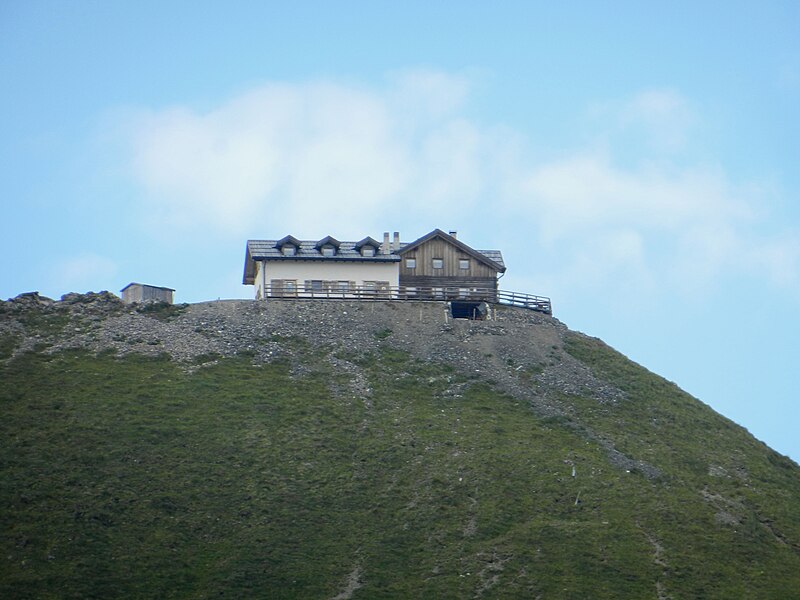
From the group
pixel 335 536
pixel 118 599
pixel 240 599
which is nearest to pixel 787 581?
pixel 335 536

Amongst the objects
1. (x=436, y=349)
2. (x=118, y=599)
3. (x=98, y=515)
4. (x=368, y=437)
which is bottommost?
(x=118, y=599)

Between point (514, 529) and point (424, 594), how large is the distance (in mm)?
9239

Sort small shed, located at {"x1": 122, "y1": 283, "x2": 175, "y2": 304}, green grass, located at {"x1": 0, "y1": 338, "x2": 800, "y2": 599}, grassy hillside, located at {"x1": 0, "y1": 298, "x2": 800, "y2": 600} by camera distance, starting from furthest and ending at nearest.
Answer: small shed, located at {"x1": 122, "y1": 283, "x2": 175, "y2": 304} < grassy hillside, located at {"x1": 0, "y1": 298, "x2": 800, "y2": 600} < green grass, located at {"x1": 0, "y1": 338, "x2": 800, "y2": 599}

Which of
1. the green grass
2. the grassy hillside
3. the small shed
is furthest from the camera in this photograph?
the small shed

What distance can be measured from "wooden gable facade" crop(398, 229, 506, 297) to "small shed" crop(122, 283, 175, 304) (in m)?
20.6

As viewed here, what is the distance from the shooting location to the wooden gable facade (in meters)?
112

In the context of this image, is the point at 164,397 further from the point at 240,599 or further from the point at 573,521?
the point at 573,521

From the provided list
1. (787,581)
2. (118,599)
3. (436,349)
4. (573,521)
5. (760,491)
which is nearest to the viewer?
(118,599)

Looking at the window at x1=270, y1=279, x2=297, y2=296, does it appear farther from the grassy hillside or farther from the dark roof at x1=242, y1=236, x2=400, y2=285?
the grassy hillside

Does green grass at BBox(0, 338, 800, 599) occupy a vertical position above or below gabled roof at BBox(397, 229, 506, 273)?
below

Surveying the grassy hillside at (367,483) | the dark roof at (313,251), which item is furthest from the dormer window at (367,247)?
the grassy hillside at (367,483)

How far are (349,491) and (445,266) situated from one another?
119ft

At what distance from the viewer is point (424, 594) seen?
70.1 metres

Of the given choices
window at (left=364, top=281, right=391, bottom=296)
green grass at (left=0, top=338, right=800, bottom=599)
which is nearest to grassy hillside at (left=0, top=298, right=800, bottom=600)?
green grass at (left=0, top=338, right=800, bottom=599)
